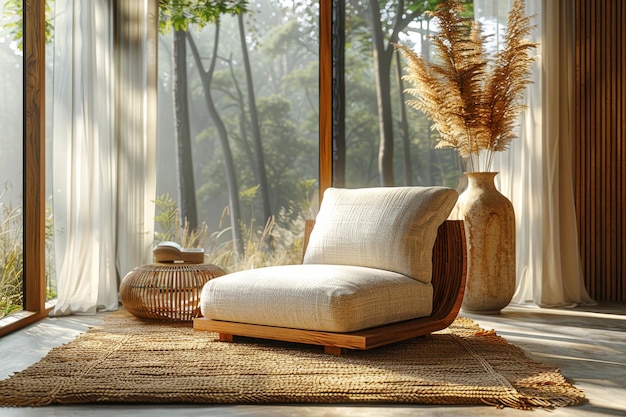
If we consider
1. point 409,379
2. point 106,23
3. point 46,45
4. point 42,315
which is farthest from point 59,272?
point 409,379

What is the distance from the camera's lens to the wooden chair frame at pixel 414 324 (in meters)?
3.09

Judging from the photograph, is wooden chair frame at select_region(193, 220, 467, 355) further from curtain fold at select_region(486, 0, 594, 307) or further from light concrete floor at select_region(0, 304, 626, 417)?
curtain fold at select_region(486, 0, 594, 307)

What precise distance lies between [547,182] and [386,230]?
2.00 m

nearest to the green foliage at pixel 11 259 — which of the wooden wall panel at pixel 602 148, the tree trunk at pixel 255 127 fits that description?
the tree trunk at pixel 255 127

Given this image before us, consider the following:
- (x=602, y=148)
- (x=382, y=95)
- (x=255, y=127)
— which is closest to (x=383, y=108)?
(x=382, y=95)

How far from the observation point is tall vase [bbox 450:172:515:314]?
4.53 m

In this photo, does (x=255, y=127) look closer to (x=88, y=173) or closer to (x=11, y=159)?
(x=88, y=173)

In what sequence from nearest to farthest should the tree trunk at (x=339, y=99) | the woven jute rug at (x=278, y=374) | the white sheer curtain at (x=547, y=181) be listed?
the woven jute rug at (x=278, y=374) < the white sheer curtain at (x=547, y=181) < the tree trunk at (x=339, y=99)

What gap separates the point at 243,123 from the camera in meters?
6.30

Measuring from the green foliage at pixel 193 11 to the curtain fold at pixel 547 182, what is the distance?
8.07 ft

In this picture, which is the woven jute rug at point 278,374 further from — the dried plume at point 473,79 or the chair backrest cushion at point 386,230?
the dried plume at point 473,79

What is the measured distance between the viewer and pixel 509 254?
4559 mm

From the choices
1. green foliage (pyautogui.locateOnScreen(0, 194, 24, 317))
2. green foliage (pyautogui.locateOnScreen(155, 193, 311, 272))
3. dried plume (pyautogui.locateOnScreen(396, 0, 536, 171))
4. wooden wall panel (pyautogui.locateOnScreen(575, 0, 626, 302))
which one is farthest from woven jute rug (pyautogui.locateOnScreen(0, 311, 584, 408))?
green foliage (pyautogui.locateOnScreen(155, 193, 311, 272))

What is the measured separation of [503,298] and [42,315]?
107 inches
